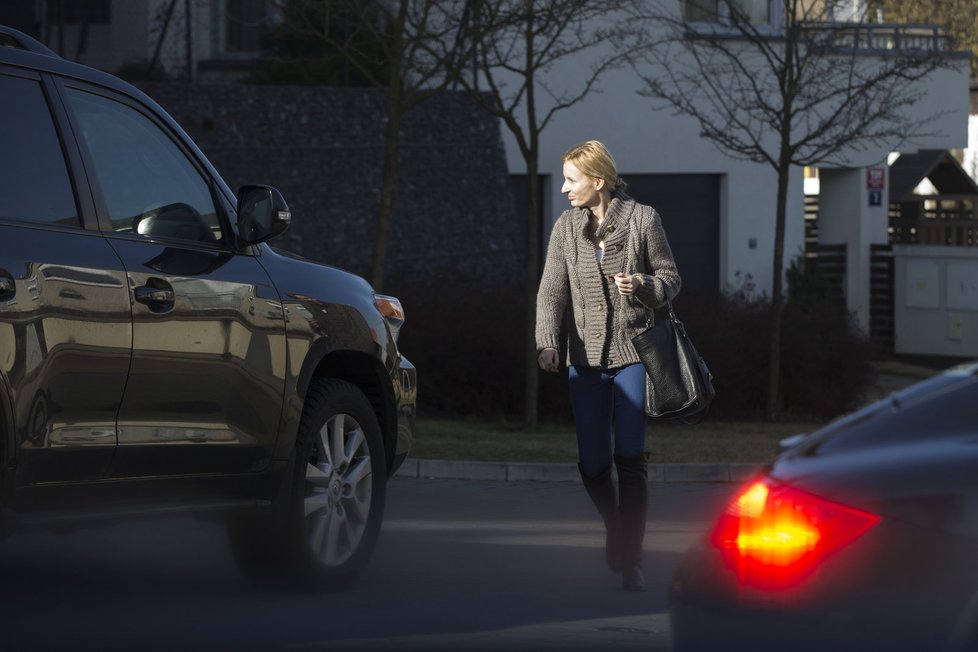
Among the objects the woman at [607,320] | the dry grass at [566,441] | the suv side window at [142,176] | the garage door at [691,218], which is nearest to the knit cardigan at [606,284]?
the woman at [607,320]

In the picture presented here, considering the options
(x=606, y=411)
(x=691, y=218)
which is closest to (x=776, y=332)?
(x=691, y=218)

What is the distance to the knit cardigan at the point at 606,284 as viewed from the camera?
739cm

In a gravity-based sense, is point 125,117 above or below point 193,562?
above

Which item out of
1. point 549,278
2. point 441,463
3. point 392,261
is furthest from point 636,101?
point 549,278

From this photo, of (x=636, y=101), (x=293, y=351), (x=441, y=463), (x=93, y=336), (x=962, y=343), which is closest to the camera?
(x=93, y=336)

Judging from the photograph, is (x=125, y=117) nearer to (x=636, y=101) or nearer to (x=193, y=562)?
(x=193, y=562)

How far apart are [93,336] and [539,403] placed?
480 inches

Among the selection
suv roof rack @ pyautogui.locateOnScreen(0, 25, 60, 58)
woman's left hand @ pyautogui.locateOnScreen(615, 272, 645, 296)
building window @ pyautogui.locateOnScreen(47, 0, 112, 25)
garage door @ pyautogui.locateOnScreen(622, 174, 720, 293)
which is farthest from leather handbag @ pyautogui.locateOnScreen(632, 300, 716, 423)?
garage door @ pyautogui.locateOnScreen(622, 174, 720, 293)

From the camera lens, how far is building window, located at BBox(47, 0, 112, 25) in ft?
77.8

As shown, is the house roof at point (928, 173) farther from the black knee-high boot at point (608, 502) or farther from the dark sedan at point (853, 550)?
the dark sedan at point (853, 550)

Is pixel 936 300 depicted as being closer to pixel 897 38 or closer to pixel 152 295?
pixel 897 38

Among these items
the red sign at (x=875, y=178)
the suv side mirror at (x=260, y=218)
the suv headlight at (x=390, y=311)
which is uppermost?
the red sign at (x=875, y=178)

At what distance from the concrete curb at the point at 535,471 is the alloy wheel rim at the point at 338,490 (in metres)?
5.17

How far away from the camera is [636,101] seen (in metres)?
26.7
